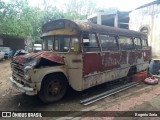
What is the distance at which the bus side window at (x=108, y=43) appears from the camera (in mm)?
7271

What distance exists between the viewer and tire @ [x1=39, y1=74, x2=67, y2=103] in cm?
585

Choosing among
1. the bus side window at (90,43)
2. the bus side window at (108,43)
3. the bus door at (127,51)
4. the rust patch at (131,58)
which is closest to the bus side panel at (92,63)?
the bus side window at (90,43)


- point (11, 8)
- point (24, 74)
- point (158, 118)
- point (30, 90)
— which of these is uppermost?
point (11, 8)

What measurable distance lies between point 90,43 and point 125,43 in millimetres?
2621

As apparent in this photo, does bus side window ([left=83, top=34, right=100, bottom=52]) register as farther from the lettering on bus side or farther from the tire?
the tire

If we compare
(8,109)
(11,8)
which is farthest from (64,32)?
(11,8)

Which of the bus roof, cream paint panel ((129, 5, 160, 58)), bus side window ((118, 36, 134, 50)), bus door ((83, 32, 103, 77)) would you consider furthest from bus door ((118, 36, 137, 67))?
cream paint panel ((129, 5, 160, 58))

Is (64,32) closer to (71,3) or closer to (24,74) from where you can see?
(24,74)

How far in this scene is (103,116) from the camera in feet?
17.2

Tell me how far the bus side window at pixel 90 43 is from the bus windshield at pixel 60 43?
341 millimetres

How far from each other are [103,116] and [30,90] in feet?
7.10

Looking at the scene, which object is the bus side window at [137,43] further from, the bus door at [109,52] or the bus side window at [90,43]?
the bus side window at [90,43]

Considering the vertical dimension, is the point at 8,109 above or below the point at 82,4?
below

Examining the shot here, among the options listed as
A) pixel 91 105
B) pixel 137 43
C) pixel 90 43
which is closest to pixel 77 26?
pixel 90 43
